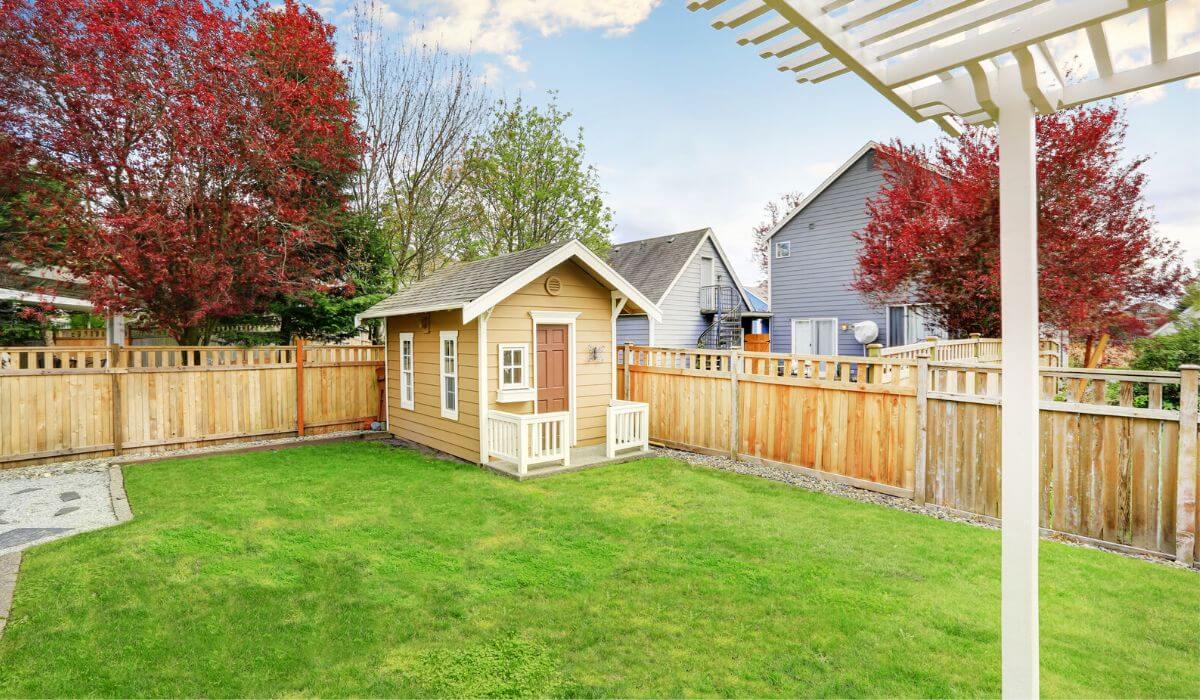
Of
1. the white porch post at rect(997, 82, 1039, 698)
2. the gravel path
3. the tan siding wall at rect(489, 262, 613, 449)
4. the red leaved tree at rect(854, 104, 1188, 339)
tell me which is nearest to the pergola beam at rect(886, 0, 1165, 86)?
the white porch post at rect(997, 82, 1039, 698)

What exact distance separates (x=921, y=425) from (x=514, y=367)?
522 cm

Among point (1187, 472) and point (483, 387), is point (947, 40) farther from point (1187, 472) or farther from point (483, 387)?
point (483, 387)

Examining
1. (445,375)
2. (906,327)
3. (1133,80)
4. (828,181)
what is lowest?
(445,375)

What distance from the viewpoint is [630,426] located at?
8.46m

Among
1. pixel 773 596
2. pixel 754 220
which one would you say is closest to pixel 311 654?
pixel 773 596

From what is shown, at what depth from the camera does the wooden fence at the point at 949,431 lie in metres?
4.37

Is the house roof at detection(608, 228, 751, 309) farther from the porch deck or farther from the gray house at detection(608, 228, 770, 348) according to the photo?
the porch deck

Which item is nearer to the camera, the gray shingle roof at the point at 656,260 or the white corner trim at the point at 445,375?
the white corner trim at the point at 445,375

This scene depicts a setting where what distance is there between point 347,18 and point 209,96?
19.6 feet

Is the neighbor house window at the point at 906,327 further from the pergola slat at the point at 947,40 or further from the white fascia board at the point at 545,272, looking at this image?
the pergola slat at the point at 947,40

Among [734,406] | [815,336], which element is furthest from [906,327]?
[734,406]

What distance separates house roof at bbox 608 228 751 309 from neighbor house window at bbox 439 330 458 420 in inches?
433

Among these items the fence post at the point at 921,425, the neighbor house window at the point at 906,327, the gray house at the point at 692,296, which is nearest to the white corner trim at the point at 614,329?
the fence post at the point at 921,425

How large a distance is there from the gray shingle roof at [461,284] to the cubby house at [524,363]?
0.03 m
